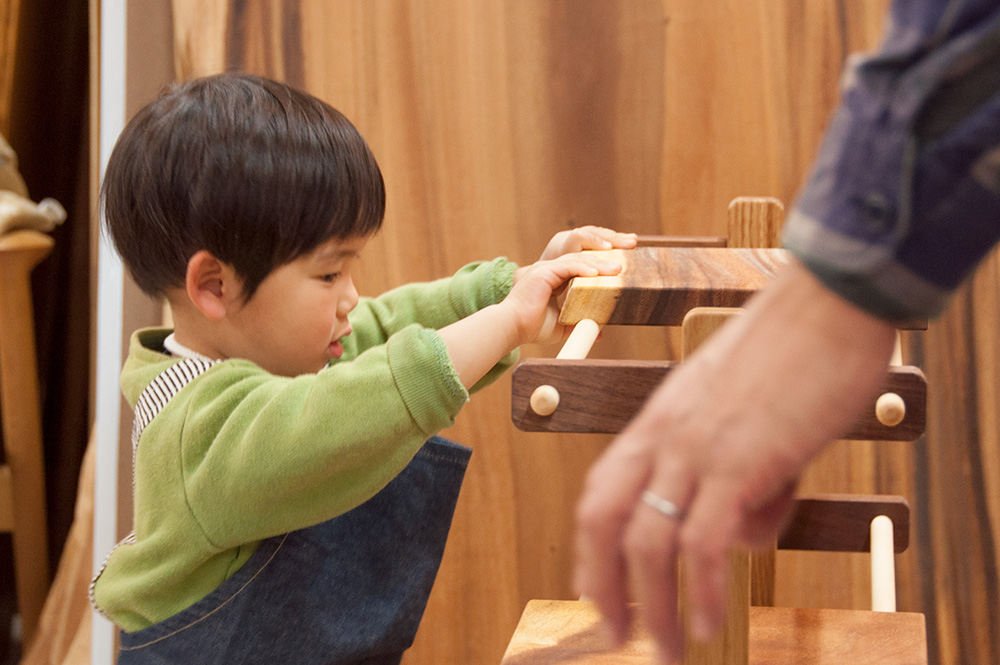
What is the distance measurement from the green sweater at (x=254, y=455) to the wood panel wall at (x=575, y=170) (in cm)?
53

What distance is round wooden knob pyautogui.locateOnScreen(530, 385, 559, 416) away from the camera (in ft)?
1.40

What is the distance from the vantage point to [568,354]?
0.48m

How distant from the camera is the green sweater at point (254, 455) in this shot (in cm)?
56

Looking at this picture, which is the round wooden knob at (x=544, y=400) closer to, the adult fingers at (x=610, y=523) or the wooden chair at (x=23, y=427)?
the adult fingers at (x=610, y=523)

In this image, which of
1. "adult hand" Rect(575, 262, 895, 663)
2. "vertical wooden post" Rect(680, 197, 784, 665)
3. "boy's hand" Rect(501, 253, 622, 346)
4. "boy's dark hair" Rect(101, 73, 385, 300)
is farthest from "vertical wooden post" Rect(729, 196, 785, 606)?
"adult hand" Rect(575, 262, 895, 663)

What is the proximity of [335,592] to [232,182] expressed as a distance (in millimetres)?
323

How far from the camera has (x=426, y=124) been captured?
1131 mm

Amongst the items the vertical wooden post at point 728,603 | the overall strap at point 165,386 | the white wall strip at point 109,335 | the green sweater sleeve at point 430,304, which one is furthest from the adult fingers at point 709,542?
the white wall strip at point 109,335

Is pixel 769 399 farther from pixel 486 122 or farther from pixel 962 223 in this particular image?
pixel 486 122

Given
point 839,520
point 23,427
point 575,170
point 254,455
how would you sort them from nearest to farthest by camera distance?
point 254,455
point 839,520
point 575,170
point 23,427

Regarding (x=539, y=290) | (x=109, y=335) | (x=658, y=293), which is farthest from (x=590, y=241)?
(x=109, y=335)

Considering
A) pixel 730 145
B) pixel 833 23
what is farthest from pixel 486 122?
pixel 833 23

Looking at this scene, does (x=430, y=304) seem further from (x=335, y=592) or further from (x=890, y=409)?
(x=890, y=409)

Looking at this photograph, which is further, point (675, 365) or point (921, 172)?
point (675, 365)
